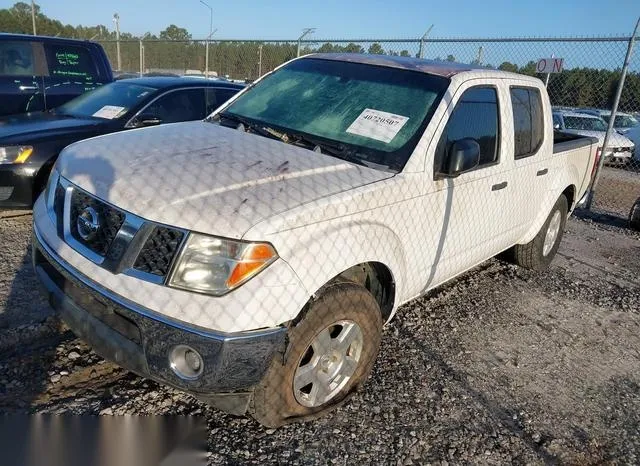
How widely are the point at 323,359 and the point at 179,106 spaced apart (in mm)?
4157

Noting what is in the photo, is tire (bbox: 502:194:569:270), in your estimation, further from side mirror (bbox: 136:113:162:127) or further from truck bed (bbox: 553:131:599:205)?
side mirror (bbox: 136:113:162:127)

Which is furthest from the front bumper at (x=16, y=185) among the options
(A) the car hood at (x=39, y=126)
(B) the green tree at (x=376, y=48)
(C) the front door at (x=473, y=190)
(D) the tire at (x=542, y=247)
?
(B) the green tree at (x=376, y=48)

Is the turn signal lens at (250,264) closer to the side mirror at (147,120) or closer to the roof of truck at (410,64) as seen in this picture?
the roof of truck at (410,64)

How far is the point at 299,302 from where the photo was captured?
2.33 meters

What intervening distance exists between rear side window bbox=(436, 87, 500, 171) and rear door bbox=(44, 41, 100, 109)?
5.92m

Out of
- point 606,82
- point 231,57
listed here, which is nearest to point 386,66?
point 606,82

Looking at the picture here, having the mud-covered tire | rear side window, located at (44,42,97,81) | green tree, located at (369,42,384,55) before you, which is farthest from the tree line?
rear side window, located at (44,42,97,81)

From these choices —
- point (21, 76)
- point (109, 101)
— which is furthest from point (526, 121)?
point (21, 76)

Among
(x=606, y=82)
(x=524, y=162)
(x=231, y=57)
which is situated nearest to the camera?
(x=524, y=162)

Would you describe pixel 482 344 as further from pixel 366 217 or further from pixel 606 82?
pixel 606 82

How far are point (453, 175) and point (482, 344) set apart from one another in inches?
56.8

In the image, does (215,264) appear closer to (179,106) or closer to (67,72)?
(179,106)

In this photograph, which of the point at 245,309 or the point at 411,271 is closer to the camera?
the point at 245,309

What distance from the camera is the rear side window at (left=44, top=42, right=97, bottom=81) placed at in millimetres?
7352
